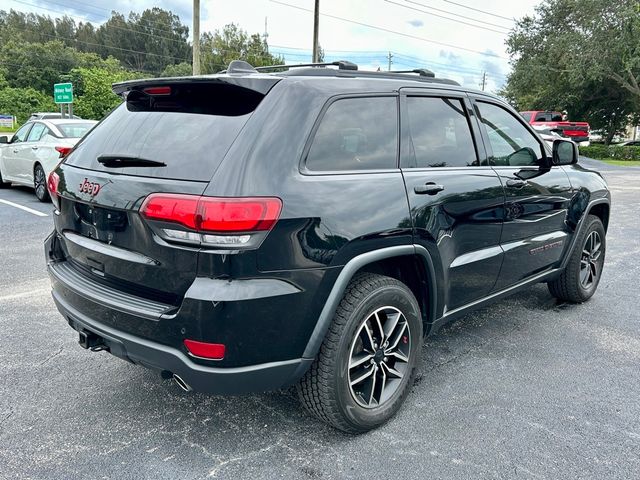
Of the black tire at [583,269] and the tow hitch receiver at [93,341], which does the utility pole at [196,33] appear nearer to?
the black tire at [583,269]

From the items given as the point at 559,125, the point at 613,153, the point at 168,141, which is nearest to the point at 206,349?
the point at 168,141

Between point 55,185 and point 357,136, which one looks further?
point 55,185

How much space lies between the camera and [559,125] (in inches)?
904

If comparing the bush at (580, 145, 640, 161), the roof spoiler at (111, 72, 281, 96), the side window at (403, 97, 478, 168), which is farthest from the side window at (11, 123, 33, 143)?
the bush at (580, 145, 640, 161)

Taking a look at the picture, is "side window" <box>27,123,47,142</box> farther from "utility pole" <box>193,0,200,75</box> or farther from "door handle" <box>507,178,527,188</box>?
"door handle" <box>507,178,527,188</box>

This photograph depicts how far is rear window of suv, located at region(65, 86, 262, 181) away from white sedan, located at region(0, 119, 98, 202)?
6.73 meters

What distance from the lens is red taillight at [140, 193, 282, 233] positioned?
208 centimetres

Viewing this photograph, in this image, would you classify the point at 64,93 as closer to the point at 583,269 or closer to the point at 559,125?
the point at 583,269

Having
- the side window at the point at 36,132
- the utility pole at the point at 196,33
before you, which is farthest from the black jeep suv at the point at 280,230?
the utility pole at the point at 196,33

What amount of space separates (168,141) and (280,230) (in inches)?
29.5

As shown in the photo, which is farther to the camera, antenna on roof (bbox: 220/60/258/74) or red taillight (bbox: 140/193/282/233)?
antenna on roof (bbox: 220/60/258/74)

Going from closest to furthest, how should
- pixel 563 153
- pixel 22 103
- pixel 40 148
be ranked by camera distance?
pixel 563 153 → pixel 40 148 → pixel 22 103

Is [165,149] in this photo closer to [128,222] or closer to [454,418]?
[128,222]

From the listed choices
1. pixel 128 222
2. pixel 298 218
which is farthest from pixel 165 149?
pixel 298 218
